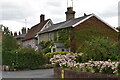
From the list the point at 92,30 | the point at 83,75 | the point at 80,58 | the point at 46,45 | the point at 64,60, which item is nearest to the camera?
the point at 83,75

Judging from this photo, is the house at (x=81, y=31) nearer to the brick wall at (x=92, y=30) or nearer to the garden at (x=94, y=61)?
the brick wall at (x=92, y=30)

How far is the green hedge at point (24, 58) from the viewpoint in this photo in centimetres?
2609

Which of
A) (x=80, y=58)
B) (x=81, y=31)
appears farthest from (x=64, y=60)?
(x=81, y=31)

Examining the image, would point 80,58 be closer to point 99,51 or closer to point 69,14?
point 99,51

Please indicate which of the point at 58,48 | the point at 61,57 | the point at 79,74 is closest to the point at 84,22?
the point at 58,48

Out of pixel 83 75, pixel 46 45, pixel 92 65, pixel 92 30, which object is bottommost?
pixel 83 75

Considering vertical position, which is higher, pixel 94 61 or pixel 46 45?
pixel 46 45

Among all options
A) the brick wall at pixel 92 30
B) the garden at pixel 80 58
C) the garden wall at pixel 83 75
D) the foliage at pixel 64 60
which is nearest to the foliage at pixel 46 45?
the brick wall at pixel 92 30

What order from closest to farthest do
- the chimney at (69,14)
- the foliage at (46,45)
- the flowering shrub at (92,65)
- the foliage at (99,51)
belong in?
the flowering shrub at (92,65) → the foliage at (99,51) → the foliage at (46,45) → the chimney at (69,14)

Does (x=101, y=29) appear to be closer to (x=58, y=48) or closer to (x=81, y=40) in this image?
(x=81, y=40)

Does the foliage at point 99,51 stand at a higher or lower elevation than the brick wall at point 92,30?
lower

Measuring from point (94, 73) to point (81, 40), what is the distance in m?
24.8

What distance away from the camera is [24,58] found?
26094 mm

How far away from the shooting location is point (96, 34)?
38094 millimetres
